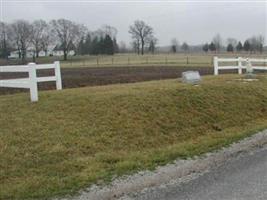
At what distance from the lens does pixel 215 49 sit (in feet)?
382

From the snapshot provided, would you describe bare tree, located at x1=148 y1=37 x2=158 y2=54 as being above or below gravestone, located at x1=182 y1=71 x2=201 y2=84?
above

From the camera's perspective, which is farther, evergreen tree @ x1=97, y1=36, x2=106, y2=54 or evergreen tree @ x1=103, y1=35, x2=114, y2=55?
evergreen tree @ x1=97, y1=36, x2=106, y2=54

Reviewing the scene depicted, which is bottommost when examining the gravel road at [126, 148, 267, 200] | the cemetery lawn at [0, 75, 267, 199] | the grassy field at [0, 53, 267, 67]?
the gravel road at [126, 148, 267, 200]

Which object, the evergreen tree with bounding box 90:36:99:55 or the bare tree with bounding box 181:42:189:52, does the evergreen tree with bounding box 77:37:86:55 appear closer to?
the evergreen tree with bounding box 90:36:99:55

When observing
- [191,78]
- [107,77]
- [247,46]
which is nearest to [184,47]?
[247,46]

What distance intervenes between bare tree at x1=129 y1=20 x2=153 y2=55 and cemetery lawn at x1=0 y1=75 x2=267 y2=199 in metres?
112

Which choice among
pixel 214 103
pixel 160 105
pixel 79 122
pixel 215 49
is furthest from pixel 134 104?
pixel 215 49

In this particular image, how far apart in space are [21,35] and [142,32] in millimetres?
37835

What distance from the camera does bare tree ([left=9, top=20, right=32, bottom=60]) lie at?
337 feet

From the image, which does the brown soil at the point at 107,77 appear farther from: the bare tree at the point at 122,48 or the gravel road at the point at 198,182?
the bare tree at the point at 122,48

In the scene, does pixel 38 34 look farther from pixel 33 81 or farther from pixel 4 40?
pixel 33 81

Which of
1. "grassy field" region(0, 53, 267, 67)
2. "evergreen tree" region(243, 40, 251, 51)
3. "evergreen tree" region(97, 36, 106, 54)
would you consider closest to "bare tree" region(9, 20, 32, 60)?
"grassy field" region(0, 53, 267, 67)

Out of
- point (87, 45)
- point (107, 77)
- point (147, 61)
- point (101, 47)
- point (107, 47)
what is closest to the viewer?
point (107, 77)

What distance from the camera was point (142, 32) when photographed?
123 meters
